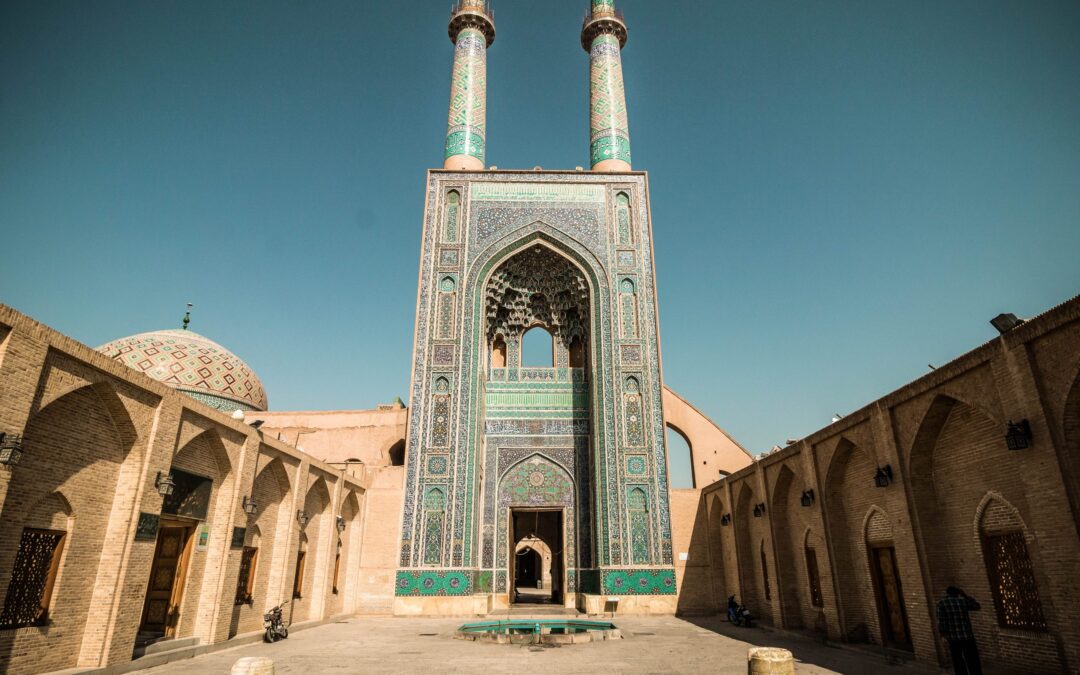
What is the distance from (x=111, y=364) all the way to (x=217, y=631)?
4263 millimetres

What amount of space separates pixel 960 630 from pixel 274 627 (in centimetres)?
902

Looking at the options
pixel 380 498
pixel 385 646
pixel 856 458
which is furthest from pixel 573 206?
pixel 385 646

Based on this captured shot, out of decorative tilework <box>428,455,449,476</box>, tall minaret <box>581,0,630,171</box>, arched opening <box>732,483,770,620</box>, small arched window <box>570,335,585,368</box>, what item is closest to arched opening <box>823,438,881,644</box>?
arched opening <box>732,483,770,620</box>

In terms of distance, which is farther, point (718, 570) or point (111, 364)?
point (718, 570)

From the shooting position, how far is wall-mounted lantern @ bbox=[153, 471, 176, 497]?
25.3 feet

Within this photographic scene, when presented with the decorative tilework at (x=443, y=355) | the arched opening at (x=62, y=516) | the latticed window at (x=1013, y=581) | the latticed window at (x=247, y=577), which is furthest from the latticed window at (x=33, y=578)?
the latticed window at (x=1013, y=581)

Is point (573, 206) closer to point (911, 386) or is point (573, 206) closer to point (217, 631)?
point (911, 386)

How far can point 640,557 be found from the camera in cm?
1400

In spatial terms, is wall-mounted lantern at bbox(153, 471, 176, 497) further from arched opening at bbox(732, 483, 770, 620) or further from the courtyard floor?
arched opening at bbox(732, 483, 770, 620)

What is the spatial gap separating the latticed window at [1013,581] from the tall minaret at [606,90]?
532 inches

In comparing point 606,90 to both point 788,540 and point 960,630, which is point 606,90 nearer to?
point 788,540

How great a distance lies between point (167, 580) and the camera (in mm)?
8750

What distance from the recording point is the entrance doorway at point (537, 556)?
16.9 metres

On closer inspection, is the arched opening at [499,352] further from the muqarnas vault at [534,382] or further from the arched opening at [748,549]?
the arched opening at [748,549]
